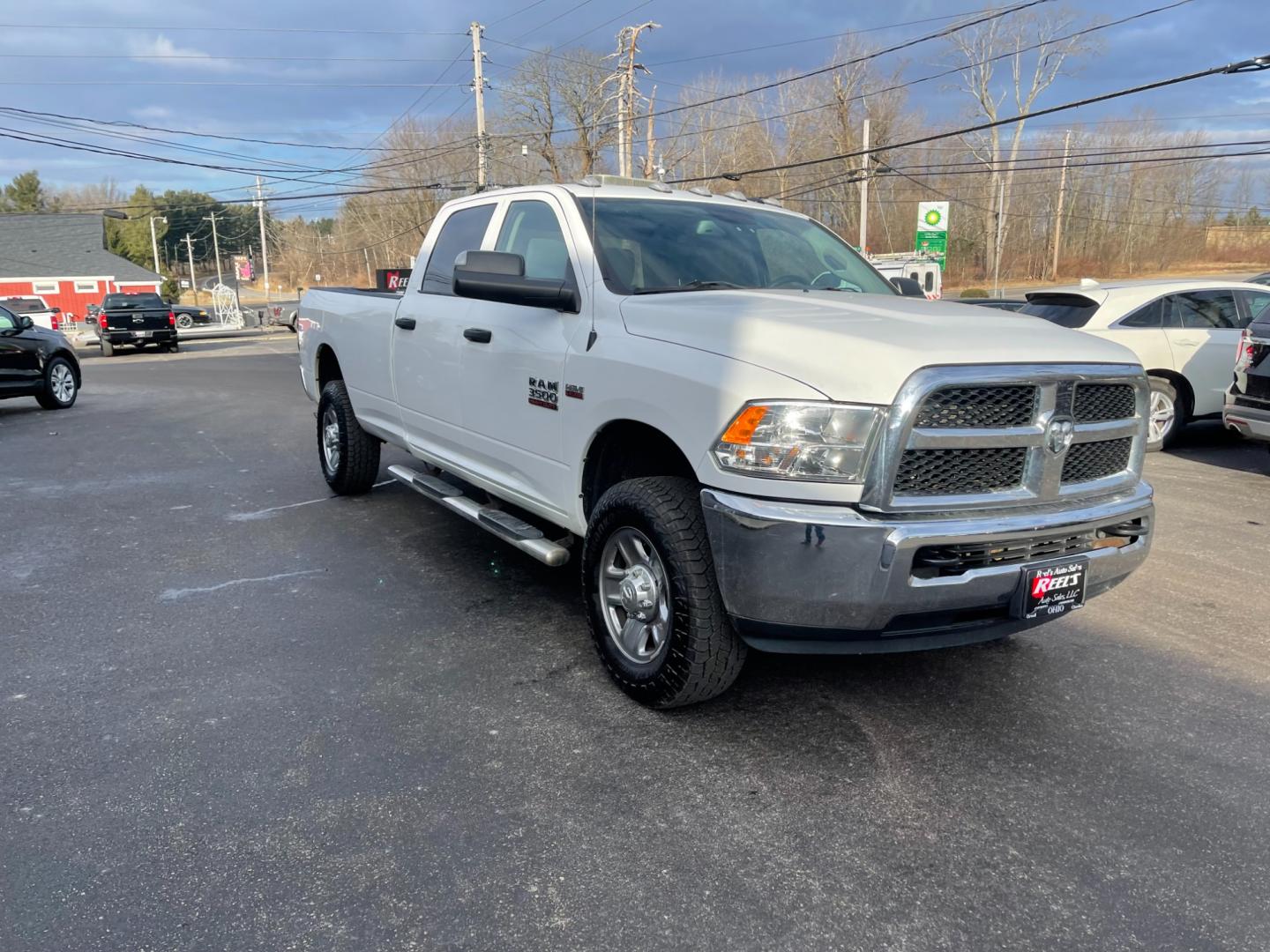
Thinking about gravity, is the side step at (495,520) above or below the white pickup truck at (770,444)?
below

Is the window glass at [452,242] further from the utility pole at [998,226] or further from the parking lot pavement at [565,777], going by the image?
the utility pole at [998,226]

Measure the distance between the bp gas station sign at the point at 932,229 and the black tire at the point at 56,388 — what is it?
2371 cm

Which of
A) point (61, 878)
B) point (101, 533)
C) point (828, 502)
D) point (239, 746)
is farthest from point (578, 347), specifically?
point (101, 533)

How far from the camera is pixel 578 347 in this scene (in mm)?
3824

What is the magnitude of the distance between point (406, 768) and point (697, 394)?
5.32ft

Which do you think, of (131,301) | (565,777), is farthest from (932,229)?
(565,777)

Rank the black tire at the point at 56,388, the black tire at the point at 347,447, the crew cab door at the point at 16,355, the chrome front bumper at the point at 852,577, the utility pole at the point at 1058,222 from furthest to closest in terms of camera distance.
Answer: the utility pole at the point at 1058,222
the black tire at the point at 56,388
the crew cab door at the point at 16,355
the black tire at the point at 347,447
the chrome front bumper at the point at 852,577

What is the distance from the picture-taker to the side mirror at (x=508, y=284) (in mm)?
3826

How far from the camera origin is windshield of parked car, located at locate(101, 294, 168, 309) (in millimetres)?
29031

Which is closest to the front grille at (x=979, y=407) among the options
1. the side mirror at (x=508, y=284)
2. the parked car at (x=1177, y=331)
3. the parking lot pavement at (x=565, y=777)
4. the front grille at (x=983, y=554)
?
the front grille at (x=983, y=554)

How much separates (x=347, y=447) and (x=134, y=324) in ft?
84.3

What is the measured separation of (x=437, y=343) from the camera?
5.04 meters

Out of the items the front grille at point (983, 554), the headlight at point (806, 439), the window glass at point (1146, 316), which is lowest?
the front grille at point (983, 554)

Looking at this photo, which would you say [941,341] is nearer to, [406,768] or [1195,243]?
[406,768]
